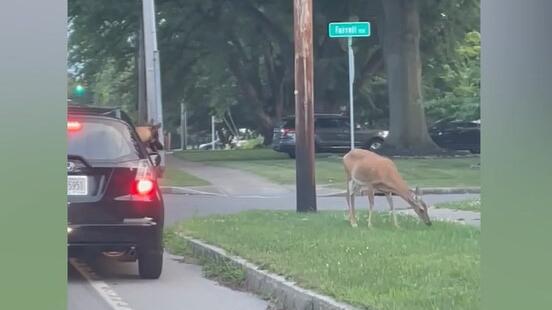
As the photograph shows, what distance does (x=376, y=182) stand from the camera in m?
12.2

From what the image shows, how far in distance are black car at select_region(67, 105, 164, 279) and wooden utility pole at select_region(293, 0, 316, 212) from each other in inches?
206

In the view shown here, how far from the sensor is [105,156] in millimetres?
8648

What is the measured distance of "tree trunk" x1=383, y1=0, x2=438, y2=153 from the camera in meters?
31.4

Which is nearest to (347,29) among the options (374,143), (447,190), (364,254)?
(447,190)

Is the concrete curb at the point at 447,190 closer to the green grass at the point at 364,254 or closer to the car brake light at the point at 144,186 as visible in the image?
the green grass at the point at 364,254

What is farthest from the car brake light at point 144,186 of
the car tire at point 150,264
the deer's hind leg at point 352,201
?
the deer's hind leg at point 352,201

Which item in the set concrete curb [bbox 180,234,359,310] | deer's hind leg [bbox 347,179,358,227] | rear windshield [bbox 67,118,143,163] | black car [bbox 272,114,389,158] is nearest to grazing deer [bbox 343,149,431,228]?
deer's hind leg [bbox 347,179,358,227]

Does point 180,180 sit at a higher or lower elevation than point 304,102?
lower

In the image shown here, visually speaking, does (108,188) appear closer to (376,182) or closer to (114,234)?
(114,234)

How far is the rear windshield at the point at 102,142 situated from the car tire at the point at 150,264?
93 cm

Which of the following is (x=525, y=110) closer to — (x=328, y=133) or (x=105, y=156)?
(x=105, y=156)

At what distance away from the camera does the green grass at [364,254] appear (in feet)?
23.1

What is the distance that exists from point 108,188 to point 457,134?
101 ft

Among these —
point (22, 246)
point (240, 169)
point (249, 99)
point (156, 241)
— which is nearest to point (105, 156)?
point (156, 241)
